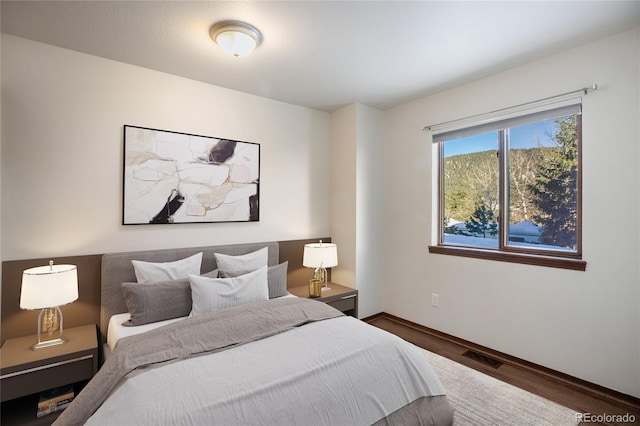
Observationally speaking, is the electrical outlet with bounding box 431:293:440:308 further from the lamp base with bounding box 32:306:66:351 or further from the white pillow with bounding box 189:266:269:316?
the lamp base with bounding box 32:306:66:351

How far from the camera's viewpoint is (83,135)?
2.45 metres

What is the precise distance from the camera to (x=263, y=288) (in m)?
2.65

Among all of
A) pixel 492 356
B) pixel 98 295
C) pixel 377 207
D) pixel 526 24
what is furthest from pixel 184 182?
pixel 492 356

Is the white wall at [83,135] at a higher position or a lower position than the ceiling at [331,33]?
lower

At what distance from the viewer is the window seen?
252 centimetres

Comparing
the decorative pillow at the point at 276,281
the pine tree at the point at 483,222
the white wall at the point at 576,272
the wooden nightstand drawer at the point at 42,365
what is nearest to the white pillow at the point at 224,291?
the decorative pillow at the point at 276,281

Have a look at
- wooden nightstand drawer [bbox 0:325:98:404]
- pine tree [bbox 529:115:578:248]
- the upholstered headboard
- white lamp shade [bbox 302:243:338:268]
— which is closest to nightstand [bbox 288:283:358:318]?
white lamp shade [bbox 302:243:338:268]

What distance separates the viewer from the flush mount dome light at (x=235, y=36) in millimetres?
2064

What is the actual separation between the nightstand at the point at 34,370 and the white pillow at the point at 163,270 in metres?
0.51

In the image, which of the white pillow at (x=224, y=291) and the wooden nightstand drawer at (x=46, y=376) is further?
the white pillow at (x=224, y=291)

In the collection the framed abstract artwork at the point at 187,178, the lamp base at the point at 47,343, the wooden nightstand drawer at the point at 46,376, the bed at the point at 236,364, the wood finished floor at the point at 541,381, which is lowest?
the wood finished floor at the point at 541,381

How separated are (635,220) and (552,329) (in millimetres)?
1011

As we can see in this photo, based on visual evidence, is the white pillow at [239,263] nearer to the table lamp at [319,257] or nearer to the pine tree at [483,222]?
the table lamp at [319,257]

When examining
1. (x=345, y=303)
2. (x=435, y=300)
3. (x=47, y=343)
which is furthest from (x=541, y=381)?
(x=47, y=343)
